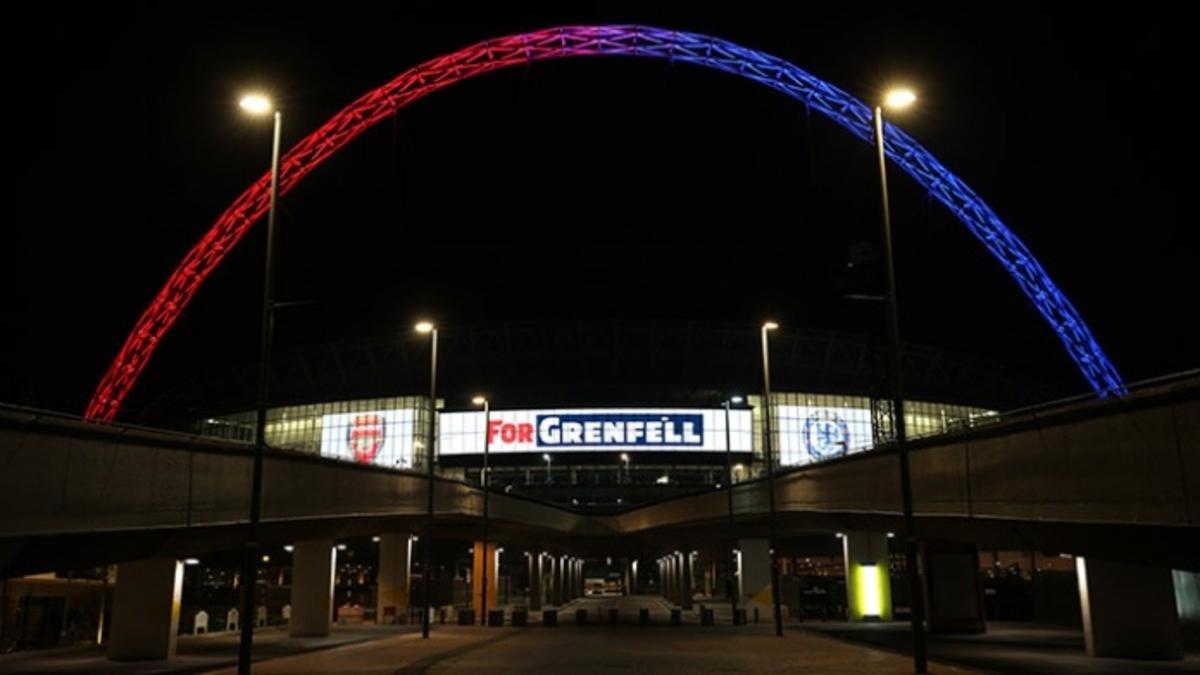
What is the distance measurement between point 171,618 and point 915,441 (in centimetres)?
2538

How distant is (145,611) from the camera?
34.3m

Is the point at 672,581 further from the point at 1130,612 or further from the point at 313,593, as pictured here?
the point at 1130,612

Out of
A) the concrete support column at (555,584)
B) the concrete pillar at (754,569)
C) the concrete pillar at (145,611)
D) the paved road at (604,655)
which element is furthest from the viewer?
the concrete support column at (555,584)

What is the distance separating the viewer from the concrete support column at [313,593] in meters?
45.2

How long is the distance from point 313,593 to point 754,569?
37.6 meters

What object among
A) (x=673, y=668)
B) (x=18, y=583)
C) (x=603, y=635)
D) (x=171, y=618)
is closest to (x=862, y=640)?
(x=603, y=635)

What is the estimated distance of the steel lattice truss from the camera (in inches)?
2053

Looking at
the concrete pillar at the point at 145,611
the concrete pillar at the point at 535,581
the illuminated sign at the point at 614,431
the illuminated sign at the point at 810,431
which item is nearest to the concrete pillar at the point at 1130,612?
the concrete pillar at the point at 145,611

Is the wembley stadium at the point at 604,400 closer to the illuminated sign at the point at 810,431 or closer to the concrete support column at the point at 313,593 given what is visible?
the illuminated sign at the point at 810,431

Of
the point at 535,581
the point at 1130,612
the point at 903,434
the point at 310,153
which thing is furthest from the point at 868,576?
the point at 535,581

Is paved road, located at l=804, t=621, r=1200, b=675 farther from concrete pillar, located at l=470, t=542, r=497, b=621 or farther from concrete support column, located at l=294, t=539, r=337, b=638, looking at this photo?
concrete pillar, located at l=470, t=542, r=497, b=621

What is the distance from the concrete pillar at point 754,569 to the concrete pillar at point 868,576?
1438 centimetres

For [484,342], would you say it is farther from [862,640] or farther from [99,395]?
[862,640]

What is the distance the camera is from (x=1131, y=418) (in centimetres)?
1889
